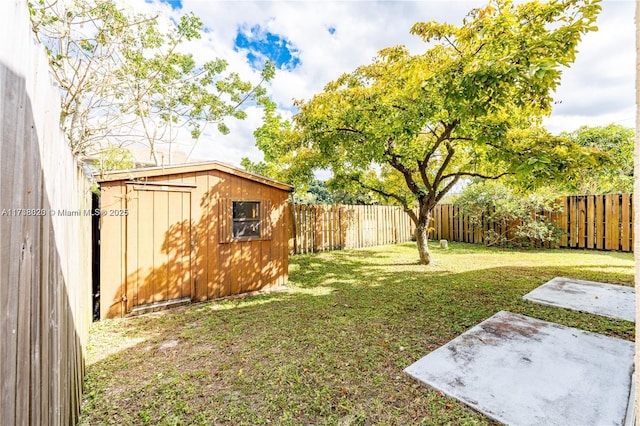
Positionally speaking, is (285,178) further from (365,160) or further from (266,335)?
(266,335)

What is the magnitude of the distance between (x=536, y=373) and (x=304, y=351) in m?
2.21

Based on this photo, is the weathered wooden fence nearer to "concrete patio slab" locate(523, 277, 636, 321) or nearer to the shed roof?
the shed roof

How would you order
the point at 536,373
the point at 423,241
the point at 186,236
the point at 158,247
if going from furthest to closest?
the point at 423,241
the point at 186,236
the point at 158,247
the point at 536,373

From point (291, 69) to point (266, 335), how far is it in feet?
28.3

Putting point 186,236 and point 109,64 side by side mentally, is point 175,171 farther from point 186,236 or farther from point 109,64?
point 109,64

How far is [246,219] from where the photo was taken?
5422 millimetres

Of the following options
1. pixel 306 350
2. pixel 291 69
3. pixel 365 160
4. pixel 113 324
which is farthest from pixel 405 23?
pixel 113 324

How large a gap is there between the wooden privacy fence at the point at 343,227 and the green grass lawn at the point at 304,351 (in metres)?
3.68

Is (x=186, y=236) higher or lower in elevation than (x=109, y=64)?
lower

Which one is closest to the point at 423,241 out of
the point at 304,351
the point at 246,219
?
the point at 246,219

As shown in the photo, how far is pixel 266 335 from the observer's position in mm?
3418

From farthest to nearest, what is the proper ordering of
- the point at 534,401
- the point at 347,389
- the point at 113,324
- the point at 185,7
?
the point at 185,7, the point at 113,324, the point at 347,389, the point at 534,401

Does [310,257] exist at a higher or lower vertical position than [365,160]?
lower

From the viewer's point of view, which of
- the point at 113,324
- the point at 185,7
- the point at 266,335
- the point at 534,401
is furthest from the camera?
the point at 185,7
